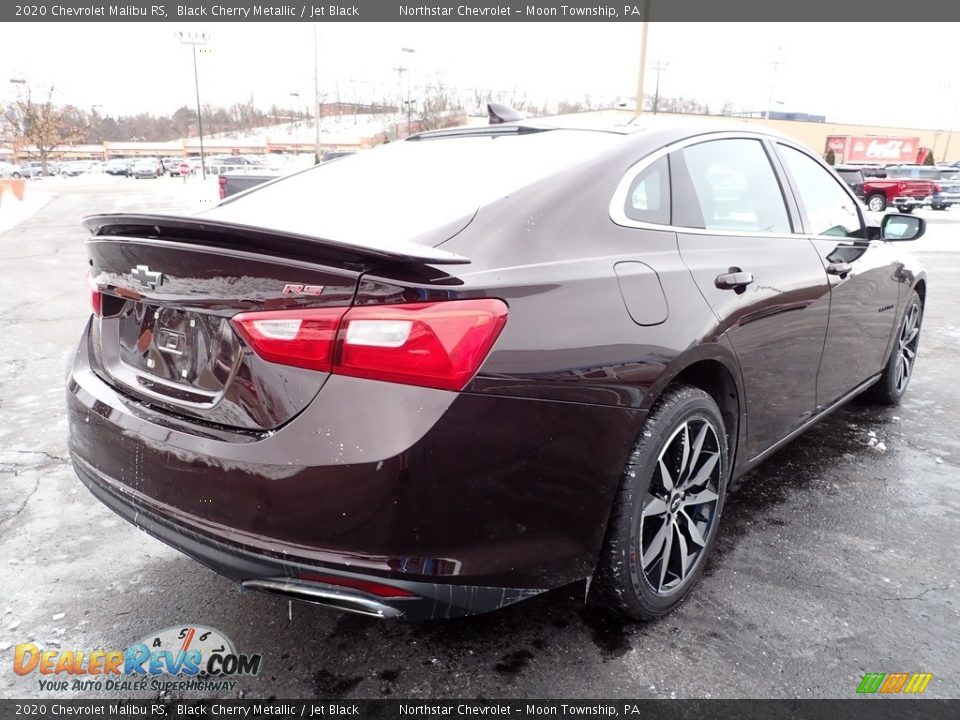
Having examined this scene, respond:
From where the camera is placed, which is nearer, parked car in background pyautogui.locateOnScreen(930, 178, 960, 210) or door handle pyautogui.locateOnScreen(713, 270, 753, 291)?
door handle pyautogui.locateOnScreen(713, 270, 753, 291)

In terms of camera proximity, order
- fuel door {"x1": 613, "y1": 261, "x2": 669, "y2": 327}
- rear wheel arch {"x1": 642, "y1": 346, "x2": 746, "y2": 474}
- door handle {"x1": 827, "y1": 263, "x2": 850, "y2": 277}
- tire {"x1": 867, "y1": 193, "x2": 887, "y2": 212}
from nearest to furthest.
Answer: fuel door {"x1": 613, "y1": 261, "x2": 669, "y2": 327} < rear wheel arch {"x1": 642, "y1": 346, "x2": 746, "y2": 474} < door handle {"x1": 827, "y1": 263, "x2": 850, "y2": 277} < tire {"x1": 867, "y1": 193, "x2": 887, "y2": 212}

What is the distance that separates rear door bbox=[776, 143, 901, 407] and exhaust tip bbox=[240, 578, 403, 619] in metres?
2.48

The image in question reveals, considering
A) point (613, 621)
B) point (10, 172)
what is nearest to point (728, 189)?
point (613, 621)

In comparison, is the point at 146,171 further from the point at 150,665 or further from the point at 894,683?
the point at 894,683

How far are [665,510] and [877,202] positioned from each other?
91.3 feet

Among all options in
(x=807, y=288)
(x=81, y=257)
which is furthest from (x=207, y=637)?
(x=81, y=257)

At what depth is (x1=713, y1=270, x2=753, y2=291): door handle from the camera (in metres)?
2.40

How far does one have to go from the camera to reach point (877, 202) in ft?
83.7

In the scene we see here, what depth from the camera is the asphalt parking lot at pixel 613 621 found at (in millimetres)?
2059

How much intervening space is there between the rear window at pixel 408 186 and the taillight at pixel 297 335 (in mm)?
193

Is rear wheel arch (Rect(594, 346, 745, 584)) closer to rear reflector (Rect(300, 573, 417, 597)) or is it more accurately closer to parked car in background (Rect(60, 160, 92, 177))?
rear reflector (Rect(300, 573, 417, 597))

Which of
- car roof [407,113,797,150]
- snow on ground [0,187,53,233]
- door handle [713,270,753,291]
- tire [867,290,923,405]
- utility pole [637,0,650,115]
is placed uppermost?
utility pole [637,0,650,115]

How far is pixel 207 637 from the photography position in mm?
2225

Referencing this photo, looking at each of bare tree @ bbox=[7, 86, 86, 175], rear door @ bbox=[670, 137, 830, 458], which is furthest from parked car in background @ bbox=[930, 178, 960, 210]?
bare tree @ bbox=[7, 86, 86, 175]
